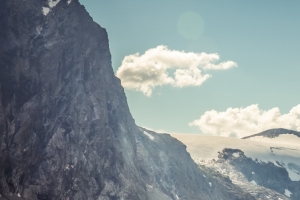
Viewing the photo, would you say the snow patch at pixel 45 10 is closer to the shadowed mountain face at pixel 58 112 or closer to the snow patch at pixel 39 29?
the shadowed mountain face at pixel 58 112

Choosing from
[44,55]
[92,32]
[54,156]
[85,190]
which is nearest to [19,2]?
[44,55]

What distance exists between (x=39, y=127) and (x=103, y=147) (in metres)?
29.5

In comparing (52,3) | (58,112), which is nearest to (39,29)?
(52,3)

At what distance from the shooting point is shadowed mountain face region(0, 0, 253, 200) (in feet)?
377

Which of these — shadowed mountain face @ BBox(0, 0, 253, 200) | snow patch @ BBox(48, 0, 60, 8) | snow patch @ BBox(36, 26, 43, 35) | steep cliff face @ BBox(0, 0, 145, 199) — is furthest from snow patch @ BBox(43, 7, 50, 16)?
snow patch @ BBox(36, 26, 43, 35)

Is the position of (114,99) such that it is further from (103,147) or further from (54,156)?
(54,156)

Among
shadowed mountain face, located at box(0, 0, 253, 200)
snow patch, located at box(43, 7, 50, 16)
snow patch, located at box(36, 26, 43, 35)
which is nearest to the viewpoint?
shadowed mountain face, located at box(0, 0, 253, 200)

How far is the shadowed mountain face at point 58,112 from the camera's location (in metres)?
115

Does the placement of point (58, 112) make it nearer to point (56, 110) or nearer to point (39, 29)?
point (56, 110)

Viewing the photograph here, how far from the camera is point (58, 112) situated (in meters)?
131

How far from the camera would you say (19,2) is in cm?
13075

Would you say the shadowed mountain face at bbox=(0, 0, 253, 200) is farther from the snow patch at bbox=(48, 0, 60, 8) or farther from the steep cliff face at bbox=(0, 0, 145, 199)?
the snow patch at bbox=(48, 0, 60, 8)

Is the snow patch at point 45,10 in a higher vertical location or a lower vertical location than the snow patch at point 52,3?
lower

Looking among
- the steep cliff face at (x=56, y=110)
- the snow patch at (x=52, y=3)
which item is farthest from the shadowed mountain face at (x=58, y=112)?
the snow patch at (x=52, y=3)
